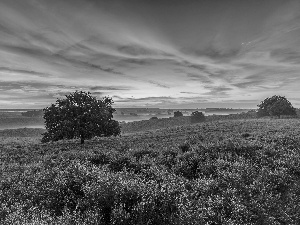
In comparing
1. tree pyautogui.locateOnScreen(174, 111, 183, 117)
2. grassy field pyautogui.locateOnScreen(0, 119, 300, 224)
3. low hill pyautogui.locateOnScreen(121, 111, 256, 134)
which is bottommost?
low hill pyautogui.locateOnScreen(121, 111, 256, 134)

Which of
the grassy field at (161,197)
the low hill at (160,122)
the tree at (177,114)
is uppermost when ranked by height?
the tree at (177,114)

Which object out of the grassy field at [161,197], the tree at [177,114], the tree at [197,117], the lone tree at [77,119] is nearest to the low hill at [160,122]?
the tree at [197,117]

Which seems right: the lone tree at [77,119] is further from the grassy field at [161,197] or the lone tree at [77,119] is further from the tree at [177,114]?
the tree at [177,114]

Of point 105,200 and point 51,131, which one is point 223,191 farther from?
point 51,131

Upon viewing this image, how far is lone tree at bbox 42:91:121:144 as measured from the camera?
31.1 m

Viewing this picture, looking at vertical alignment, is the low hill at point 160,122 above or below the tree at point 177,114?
below

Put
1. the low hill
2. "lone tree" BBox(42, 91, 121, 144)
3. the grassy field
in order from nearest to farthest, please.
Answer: the grassy field, "lone tree" BBox(42, 91, 121, 144), the low hill

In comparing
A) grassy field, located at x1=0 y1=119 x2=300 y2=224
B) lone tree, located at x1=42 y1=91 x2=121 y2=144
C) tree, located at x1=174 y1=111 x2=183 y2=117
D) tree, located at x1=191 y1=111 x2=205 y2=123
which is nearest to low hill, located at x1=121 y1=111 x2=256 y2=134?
tree, located at x1=191 y1=111 x2=205 y2=123

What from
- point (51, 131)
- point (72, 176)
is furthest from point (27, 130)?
point (72, 176)

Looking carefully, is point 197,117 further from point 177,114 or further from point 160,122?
point 160,122

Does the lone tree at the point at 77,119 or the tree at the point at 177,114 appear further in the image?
the tree at the point at 177,114

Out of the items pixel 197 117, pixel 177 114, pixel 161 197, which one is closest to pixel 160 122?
pixel 197 117

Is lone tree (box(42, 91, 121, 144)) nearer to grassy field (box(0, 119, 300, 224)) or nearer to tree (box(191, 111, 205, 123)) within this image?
grassy field (box(0, 119, 300, 224))

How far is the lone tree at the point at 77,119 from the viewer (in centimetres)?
3109
